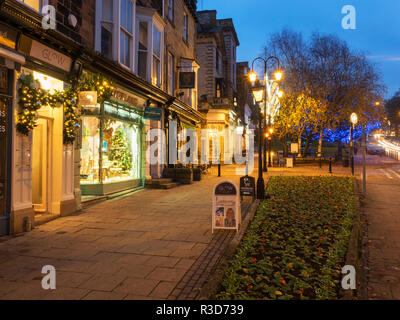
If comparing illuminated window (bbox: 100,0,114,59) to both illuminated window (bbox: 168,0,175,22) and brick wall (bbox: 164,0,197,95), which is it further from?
illuminated window (bbox: 168,0,175,22)

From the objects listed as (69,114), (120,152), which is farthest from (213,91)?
(69,114)

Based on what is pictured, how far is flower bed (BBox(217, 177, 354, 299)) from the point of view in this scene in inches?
174

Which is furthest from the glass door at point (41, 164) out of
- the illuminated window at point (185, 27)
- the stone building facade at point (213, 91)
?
the stone building facade at point (213, 91)

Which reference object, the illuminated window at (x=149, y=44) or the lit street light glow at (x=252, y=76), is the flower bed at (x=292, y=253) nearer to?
the lit street light glow at (x=252, y=76)

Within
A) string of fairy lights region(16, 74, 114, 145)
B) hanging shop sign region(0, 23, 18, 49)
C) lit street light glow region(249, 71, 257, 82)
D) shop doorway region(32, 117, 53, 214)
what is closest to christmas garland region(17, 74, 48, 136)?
string of fairy lights region(16, 74, 114, 145)

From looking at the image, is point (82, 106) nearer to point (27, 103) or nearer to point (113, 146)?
point (27, 103)

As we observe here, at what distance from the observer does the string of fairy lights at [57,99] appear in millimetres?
7270

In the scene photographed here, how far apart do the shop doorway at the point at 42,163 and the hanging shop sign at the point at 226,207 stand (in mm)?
4558

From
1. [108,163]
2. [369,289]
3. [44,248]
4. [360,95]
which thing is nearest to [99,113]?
[108,163]

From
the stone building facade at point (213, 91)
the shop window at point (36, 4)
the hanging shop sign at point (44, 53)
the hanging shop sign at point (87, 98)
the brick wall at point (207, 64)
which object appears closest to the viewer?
the hanging shop sign at point (44, 53)

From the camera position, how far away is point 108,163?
12594 millimetres

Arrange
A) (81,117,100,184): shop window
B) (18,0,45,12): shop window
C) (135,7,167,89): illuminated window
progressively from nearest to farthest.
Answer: (18,0,45,12): shop window
(81,117,100,184): shop window
(135,7,167,89): illuminated window

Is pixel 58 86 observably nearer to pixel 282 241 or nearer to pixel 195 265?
pixel 195 265

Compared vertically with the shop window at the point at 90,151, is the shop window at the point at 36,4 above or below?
above
